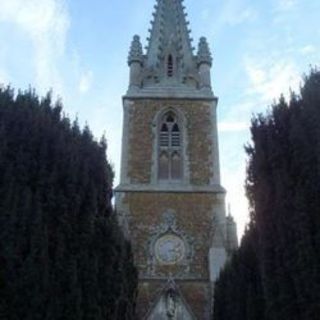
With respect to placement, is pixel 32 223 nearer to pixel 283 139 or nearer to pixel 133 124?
pixel 283 139

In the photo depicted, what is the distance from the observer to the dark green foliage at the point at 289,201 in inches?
437

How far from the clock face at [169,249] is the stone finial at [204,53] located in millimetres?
11532

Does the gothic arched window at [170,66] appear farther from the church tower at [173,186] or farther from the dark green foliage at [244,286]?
the dark green foliage at [244,286]

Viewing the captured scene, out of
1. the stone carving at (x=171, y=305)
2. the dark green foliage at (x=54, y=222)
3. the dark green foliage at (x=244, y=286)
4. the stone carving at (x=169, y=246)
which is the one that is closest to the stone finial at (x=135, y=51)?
the stone carving at (x=169, y=246)

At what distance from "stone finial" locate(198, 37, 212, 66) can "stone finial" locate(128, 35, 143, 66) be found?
3.41 m

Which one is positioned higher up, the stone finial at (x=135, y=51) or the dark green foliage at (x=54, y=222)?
the stone finial at (x=135, y=51)

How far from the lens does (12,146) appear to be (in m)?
12.8

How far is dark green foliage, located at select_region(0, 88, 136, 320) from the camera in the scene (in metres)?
10.8

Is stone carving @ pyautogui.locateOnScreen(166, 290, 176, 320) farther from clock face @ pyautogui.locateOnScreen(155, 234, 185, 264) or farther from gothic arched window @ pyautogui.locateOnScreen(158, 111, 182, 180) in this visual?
gothic arched window @ pyautogui.locateOnScreen(158, 111, 182, 180)

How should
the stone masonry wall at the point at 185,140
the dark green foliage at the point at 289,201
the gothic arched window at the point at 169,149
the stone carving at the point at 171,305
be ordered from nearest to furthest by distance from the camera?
the dark green foliage at the point at 289,201 < the stone carving at the point at 171,305 < the stone masonry wall at the point at 185,140 < the gothic arched window at the point at 169,149

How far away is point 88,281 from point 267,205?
13.9ft

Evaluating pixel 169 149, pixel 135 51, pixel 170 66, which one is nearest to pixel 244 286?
pixel 169 149

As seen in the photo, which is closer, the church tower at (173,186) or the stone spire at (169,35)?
the church tower at (173,186)

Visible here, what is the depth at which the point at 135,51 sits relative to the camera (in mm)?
33469
